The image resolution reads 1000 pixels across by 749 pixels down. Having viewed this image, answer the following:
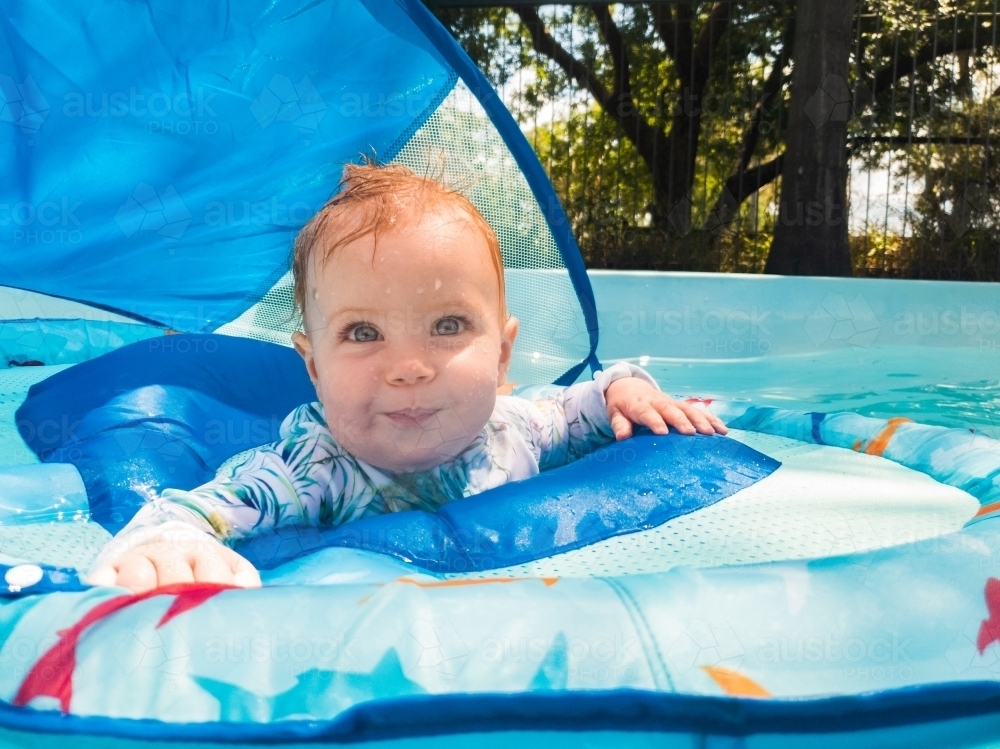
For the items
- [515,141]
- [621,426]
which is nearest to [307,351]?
[621,426]

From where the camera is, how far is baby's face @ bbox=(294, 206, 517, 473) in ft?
4.45

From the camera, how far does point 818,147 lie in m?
5.52

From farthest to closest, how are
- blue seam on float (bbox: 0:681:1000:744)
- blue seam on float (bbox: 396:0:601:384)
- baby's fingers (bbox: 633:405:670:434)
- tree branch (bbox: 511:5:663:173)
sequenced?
tree branch (bbox: 511:5:663:173) → blue seam on float (bbox: 396:0:601:384) → baby's fingers (bbox: 633:405:670:434) → blue seam on float (bbox: 0:681:1000:744)

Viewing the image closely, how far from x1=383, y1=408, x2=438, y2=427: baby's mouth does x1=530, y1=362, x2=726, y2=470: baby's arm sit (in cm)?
40

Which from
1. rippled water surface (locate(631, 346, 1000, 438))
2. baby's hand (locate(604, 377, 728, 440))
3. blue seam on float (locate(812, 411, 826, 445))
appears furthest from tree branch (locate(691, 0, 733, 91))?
baby's hand (locate(604, 377, 728, 440))

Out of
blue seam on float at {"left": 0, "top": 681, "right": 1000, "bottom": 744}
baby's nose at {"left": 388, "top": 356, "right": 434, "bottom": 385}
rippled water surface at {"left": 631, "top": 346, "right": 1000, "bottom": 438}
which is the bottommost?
blue seam on float at {"left": 0, "top": 681, "right": 1000, "bottom": 744}

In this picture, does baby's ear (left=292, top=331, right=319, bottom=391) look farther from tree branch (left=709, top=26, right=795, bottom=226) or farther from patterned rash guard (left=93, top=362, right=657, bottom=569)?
tree branch (left=709, top=26, right=795, bottom=226)

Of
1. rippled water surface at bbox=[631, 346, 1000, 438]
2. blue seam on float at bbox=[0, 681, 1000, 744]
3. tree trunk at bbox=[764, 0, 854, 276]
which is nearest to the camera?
blue seam on float at bbox=[0, 681, 1000, 744]

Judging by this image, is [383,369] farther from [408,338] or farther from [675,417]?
[675,417]

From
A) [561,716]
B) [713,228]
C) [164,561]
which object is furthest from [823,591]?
[713,228]

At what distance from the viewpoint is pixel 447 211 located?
1.46 m

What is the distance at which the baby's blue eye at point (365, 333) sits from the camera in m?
1.38

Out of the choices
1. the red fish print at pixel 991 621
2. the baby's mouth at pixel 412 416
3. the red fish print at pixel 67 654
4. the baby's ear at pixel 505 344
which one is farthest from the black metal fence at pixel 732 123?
the red fish print at pixel 67 654

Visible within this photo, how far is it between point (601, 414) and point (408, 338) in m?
0.54
